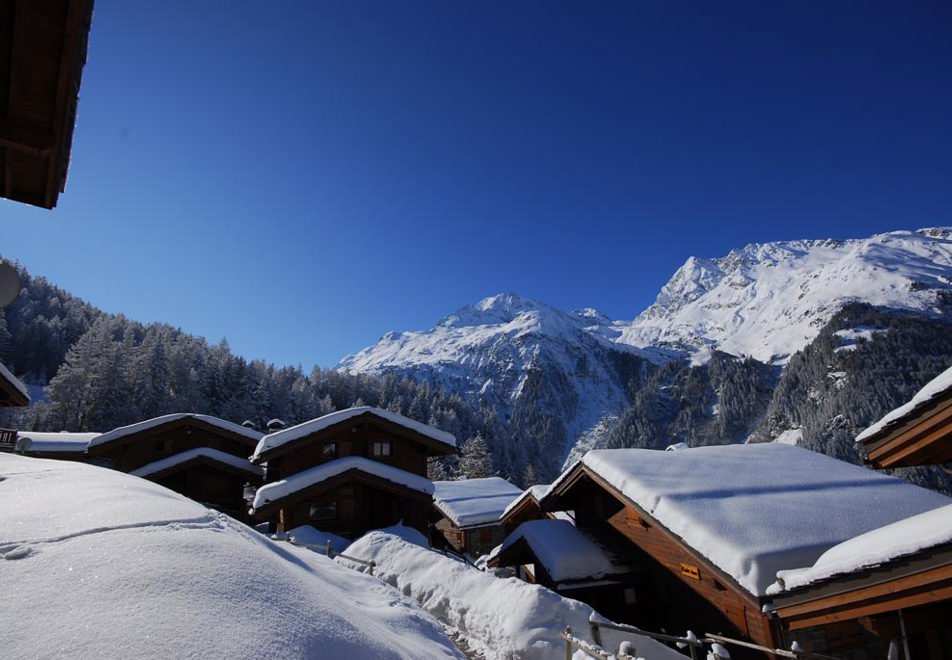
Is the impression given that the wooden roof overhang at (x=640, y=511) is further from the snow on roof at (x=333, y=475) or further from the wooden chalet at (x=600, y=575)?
the snow on roof at (x=333, y=475)

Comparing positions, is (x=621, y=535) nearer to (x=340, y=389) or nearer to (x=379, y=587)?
(x=379, y=587)

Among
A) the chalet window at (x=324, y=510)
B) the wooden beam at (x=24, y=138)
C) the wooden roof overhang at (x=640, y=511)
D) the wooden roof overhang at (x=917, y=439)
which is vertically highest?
the wooden beam at (x=24, y=138)

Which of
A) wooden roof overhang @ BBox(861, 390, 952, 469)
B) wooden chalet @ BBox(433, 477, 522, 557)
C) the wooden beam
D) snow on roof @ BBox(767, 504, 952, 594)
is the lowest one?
wooden chalet @ BBox(433, 477, 522, 557)

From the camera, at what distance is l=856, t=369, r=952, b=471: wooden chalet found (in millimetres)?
5988

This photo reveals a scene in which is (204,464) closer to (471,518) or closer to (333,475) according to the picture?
(333,475)

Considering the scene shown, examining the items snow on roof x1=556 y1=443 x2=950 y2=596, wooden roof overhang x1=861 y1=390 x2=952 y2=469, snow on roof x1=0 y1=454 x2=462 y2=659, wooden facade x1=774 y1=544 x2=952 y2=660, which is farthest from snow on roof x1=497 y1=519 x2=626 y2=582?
snow on roof x1=0 y1=454 x2=462 y2=659

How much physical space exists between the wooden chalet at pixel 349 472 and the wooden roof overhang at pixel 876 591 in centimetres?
1893

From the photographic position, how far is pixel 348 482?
2456 centimetres

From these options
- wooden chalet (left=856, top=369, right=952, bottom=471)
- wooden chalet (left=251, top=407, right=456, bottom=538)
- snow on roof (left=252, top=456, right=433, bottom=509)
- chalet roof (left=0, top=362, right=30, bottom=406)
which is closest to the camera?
wooden chalet (left=856, top=369, right=952, bottom=471)

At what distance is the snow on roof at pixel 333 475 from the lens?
891 inches

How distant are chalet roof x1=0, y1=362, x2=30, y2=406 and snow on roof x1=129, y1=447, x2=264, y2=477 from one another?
11.5m

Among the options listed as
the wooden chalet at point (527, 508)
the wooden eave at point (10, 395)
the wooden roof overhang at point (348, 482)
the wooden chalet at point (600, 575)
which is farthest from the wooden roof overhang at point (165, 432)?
the wooden chalet at point (600, 575)

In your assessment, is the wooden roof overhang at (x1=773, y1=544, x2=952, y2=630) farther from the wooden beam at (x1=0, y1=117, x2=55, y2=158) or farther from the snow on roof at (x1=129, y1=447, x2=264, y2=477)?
the snow on roof at (x1=129, y1=447, x2=264, y2=477)

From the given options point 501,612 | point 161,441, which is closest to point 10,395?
point 161,441
